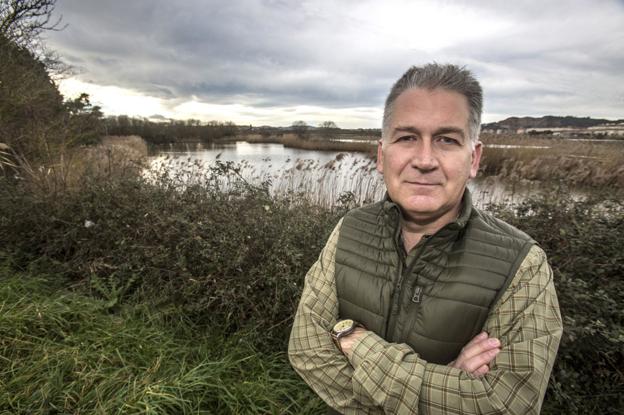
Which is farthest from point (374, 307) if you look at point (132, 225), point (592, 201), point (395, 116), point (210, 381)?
point (132, 225)

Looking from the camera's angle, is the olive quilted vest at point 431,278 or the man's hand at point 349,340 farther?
the man's hand at point 349,340

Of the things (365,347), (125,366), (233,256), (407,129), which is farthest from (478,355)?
(233,256)

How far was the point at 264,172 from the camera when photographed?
23.5ft

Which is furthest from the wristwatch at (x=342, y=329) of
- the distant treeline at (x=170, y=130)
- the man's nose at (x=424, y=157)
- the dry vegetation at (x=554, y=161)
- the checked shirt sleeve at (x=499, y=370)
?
the distant treeline at (x=170, y=130)

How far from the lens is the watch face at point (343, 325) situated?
4.31 ft

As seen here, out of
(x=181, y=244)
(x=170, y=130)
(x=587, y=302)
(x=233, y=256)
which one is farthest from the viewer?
(x=170, y=130)

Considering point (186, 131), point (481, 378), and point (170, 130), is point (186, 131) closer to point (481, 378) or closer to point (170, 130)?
point (170, 130)

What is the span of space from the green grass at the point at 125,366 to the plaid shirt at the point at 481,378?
1.23 meters

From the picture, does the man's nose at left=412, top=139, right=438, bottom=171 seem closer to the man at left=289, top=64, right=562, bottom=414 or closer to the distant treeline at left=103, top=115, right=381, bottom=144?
the man at left=289, top=64, right=562, bottom=414

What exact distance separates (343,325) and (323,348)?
127mm

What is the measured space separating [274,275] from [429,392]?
2041mm

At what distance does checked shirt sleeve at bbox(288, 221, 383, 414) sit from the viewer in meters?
1.22

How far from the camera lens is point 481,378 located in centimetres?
104

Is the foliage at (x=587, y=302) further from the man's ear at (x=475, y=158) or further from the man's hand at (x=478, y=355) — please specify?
the man's ear at (x=475, y=158)
